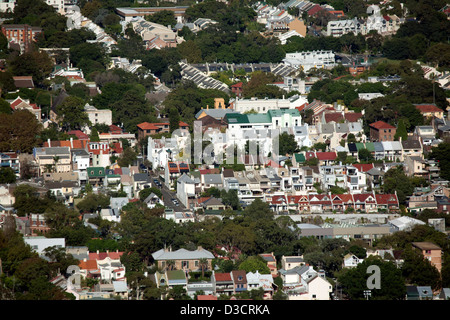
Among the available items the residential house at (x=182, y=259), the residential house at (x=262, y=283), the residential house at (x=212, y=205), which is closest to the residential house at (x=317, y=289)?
the residential house at (x=262, y=283)

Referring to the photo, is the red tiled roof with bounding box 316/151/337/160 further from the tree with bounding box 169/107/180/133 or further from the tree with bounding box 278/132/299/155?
the tree with bounding box 169/107/180/133

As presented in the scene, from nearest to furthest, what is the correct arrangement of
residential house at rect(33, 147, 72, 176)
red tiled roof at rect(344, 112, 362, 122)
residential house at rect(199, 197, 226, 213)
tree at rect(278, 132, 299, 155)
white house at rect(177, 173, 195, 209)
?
residential house at rect(199, 197, 226, 213) < white house at rect(177, 173, 195, 209) < residential house at rect(33, 147, 72, 176) < tree at rect(278, 132, 299, 155) < red tiled roof at rect(344, 112, 362, 122)

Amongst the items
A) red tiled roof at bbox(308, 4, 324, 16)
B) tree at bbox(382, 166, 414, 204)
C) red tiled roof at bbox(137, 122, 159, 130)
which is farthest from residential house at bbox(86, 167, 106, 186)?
red tiled roof at bbox(308, 4, 324, 16)

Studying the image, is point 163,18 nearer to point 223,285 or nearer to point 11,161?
point 11,161

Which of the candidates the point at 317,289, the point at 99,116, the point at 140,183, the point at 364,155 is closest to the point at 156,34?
the point at 99,116

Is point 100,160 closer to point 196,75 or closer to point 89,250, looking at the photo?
point 89,250

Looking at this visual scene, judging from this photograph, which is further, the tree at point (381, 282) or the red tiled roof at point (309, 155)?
the red tiled roof at point (309, 155)

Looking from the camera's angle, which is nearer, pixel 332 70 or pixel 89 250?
pixel 89 250

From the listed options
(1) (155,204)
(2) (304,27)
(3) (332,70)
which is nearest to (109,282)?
(1) (155,204)

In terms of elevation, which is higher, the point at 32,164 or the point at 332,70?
the point at 332,70

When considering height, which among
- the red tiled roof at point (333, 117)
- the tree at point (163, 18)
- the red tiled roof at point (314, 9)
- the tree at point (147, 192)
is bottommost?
the tree at point (147, 192)

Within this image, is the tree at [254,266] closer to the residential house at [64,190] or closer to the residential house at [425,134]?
the residential house at [64,190]
